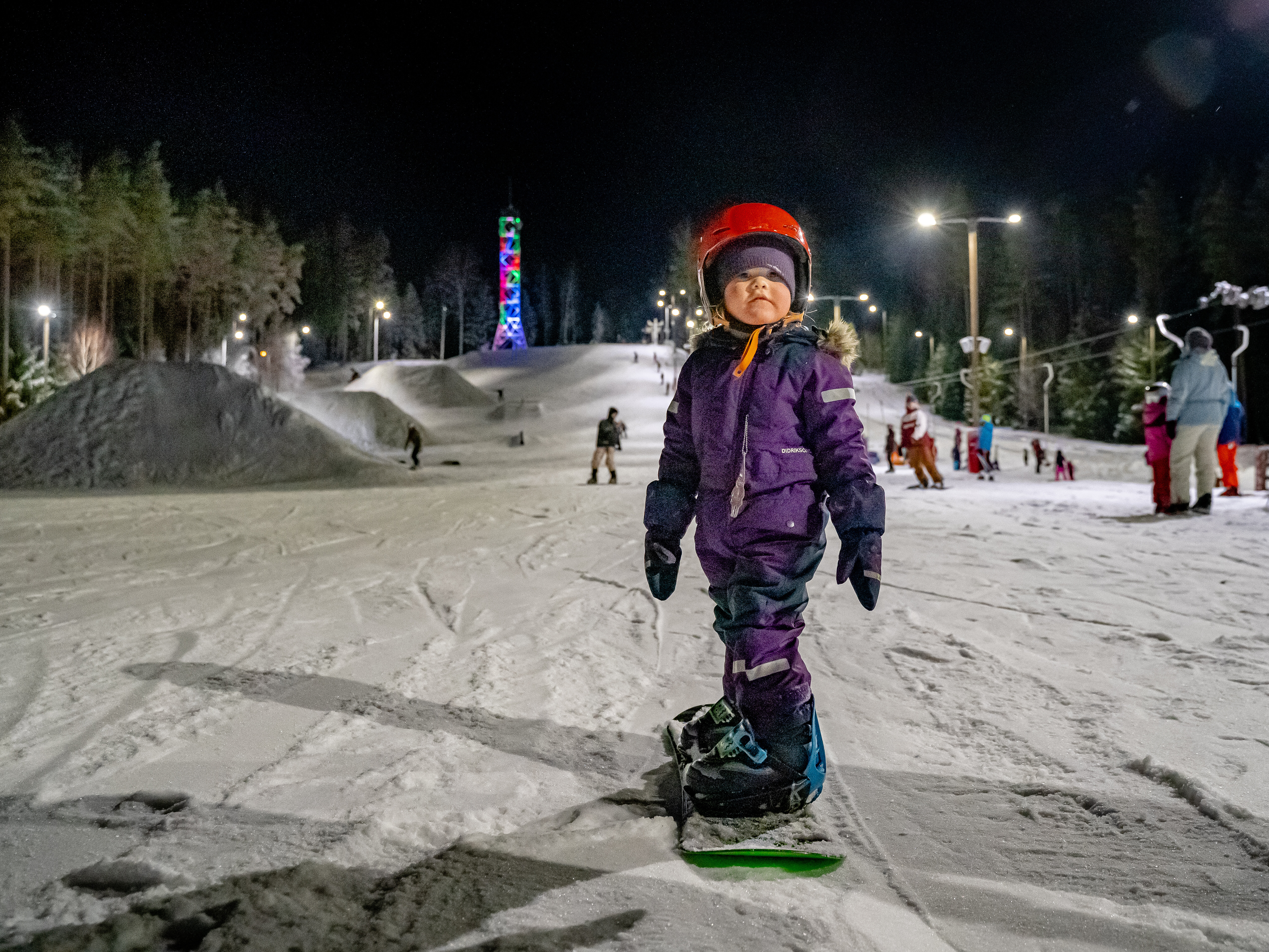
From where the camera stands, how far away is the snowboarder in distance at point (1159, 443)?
32.1 feet

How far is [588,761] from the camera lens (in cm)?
265

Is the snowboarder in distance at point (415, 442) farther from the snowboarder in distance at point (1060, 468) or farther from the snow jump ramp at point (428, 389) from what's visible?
the snow jump ramp at point (428, 389)

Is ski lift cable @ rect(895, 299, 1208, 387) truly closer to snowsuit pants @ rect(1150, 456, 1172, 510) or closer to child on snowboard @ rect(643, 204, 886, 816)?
snowsuit pants @ rect(1150, 456, 1172, 510)

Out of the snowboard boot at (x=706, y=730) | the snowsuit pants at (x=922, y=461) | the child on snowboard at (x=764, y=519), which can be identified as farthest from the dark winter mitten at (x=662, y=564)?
the snowsuit pants at (x=922, y=461)

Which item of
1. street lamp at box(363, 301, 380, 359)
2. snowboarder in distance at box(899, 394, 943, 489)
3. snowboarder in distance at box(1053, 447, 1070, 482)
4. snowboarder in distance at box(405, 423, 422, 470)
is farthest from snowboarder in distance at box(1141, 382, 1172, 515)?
street lamp at box(363, 301, 380, 359)

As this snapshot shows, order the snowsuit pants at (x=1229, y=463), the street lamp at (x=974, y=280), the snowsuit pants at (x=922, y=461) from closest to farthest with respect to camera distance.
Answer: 1. the snowsuit pants at (x=1229, y=463)
2. the snowsuit pants at (x=922, y=461)
3. the street lamp at (x=974, y=280)

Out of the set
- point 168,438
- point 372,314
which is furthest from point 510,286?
point 168,438

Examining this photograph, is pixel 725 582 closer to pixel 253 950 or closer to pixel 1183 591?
pixel 253 950

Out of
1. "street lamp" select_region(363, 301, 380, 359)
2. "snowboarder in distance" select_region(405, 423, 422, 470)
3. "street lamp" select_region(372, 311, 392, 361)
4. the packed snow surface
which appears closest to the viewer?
the packed snow surface

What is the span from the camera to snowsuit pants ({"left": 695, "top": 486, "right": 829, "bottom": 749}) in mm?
2225

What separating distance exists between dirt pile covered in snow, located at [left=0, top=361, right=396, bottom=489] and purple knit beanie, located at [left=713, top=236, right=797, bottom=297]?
Result: 17.1m

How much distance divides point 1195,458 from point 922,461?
221 inches

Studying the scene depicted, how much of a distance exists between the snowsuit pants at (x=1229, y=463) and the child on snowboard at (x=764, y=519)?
13.2 metres

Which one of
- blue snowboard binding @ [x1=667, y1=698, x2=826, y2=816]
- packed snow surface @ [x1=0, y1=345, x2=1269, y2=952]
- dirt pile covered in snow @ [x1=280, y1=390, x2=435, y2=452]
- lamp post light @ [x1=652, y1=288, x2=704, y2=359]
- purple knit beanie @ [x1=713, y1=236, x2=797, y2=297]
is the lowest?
packed snow surface @ [x1=0, y1=345, x2=1269, y2=952]
